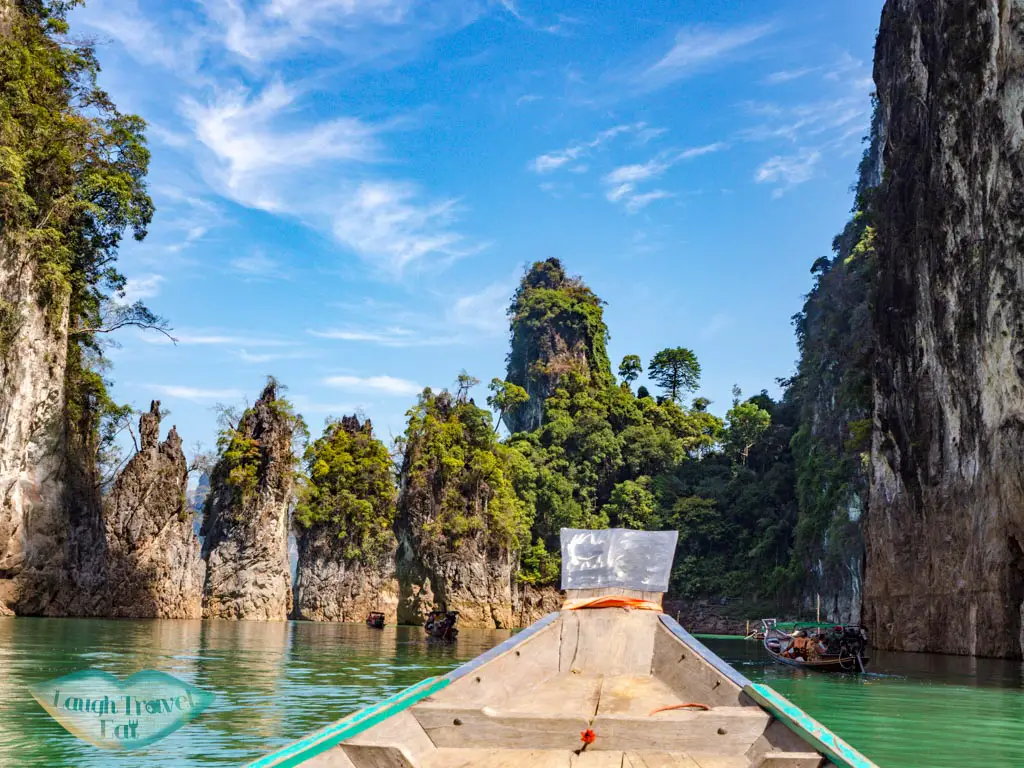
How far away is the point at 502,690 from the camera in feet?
21.7

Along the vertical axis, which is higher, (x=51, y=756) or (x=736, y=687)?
(x=736, y=687)

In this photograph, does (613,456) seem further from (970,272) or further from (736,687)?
(736,687)

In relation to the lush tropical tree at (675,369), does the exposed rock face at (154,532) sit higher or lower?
lower

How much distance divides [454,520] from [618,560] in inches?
1395

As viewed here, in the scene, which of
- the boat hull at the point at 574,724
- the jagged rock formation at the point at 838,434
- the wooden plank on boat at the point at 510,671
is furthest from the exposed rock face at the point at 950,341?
the boat hull at the point at 574,724

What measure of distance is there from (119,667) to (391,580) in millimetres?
32260

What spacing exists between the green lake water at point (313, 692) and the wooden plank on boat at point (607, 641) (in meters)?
2.26

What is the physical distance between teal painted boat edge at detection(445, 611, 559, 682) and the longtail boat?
0.05ft

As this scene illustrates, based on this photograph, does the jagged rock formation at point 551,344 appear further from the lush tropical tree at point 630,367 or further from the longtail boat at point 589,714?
the longtail boat at point 589,714

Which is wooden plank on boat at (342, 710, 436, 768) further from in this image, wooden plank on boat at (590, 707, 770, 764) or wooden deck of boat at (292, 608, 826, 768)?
wooden plank on boat at (590, 707, 770, 764)

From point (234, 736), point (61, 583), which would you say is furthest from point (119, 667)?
point (61, 583)

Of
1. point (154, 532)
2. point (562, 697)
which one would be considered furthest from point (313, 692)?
point (154, 532)

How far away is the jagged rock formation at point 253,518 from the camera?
40594 millimetres

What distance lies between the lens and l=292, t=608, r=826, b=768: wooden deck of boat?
4.88 meters
